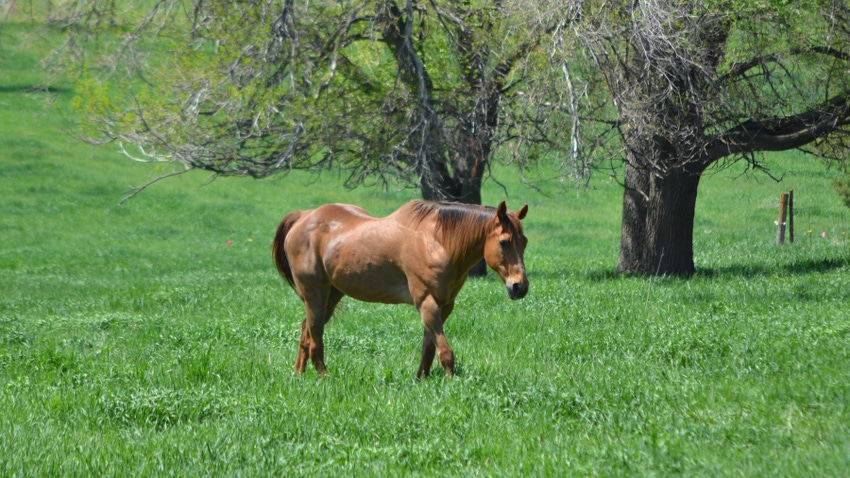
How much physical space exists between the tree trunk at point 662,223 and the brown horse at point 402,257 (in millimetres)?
7705

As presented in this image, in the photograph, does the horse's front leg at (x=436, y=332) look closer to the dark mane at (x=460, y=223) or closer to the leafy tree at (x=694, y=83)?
the dark mane at (x=460, y=223)

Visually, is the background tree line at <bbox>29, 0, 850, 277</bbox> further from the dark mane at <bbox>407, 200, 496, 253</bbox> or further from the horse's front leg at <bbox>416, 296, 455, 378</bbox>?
the horse's front leg at <bbox>416, 296, 455, 378</bbox>

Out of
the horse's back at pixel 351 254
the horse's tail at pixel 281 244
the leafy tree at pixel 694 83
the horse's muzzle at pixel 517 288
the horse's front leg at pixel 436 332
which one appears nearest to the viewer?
the horse's muzzle at pixel 517 288

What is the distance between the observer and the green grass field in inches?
215

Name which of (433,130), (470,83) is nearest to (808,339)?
(433,130)

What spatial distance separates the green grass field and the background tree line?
1.89m

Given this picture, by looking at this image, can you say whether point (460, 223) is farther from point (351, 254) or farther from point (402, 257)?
point (351, 254)

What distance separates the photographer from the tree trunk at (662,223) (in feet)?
48.9

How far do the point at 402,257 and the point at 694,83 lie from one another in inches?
286

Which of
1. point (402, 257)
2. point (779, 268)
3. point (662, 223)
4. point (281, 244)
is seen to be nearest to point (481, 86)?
point (662, 223)

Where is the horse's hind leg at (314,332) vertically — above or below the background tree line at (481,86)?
below

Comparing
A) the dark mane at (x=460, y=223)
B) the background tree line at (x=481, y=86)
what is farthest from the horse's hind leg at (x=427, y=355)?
the background tree line at (x=481, y=86)

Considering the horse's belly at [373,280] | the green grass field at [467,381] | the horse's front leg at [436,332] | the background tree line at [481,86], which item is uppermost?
the background tree line at [481,86]

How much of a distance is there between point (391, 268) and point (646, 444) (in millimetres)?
3151
